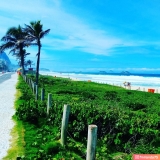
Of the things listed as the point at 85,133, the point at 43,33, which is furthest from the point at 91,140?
the point at 43,33

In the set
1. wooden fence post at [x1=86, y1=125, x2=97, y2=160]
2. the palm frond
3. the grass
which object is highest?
the palm frond

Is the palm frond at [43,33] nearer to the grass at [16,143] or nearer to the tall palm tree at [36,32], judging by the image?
the tall palm tree at [36,32]

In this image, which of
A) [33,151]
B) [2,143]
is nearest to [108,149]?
[33,151]

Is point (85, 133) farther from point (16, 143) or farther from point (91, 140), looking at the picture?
point (91, 140)

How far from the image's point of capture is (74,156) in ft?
23.2

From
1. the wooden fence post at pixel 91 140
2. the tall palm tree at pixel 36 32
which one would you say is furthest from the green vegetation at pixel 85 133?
the tall palm tree at pixel 36 32

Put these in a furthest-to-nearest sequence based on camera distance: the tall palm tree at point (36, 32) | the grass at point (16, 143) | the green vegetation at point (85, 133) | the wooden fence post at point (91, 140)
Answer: the tall palm tree at point (36, 32) → the green vegetation at point (85, 133) → the grass at point (16, 143) → the wooden fence post at point (91, 140)

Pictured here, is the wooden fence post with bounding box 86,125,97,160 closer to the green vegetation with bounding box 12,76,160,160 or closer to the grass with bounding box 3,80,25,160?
the green vegetation with bounding box 12,76,160,160

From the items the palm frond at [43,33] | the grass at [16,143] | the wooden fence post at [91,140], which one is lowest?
the grass at [16,143]

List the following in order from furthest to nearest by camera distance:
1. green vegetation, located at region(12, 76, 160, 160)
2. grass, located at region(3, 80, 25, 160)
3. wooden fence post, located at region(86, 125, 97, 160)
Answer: green vegetation, located at region(12, 76, 160, 160)
grass, located at region(3, 80, 25, 160)
wooden fence post, located at region(86, 125, 97, 160)

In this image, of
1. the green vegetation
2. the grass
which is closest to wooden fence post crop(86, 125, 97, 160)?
the green vegetation

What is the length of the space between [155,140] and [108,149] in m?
2.07

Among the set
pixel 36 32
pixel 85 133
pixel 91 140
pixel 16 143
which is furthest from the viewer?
pixel 36 32

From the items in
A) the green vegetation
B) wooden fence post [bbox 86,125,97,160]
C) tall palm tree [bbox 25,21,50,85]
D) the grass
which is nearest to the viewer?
wooden fence post [bbox 86,125,97,160]
